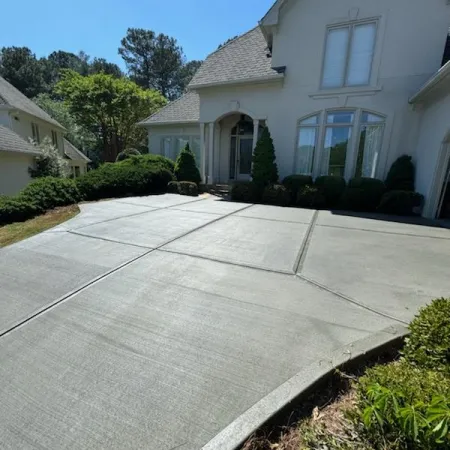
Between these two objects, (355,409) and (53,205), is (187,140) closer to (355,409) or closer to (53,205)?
(53,205)

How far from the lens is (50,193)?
28.8 feet

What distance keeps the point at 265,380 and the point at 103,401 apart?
45.3 inches

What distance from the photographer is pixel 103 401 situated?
1876 mm

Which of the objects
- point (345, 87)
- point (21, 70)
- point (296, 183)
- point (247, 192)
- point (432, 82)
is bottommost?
point (247, 192)

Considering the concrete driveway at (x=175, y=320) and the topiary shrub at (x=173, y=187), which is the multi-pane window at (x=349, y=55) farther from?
the topiary shrub at (x=173, y=187)

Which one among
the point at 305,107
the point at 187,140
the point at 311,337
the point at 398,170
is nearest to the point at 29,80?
the point at 187,140

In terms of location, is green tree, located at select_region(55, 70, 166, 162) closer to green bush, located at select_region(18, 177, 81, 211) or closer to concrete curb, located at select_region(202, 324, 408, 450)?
green bush, located at select_region(18, 177, 81, 211)

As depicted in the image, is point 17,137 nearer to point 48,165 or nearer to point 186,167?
point 48,165

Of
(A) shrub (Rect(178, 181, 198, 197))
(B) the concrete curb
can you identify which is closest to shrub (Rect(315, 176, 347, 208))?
(A) shrub (Rect(178, 181, 198, 197))

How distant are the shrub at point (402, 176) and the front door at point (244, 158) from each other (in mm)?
6259

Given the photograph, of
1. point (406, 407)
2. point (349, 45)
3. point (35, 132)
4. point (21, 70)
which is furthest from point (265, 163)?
point (21, 70)

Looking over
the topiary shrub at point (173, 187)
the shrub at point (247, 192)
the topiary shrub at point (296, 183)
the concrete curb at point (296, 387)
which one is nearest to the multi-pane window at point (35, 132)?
the topiary shrub at point (173, 187)

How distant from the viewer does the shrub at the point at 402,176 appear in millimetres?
9070

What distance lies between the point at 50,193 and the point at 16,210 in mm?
1381
